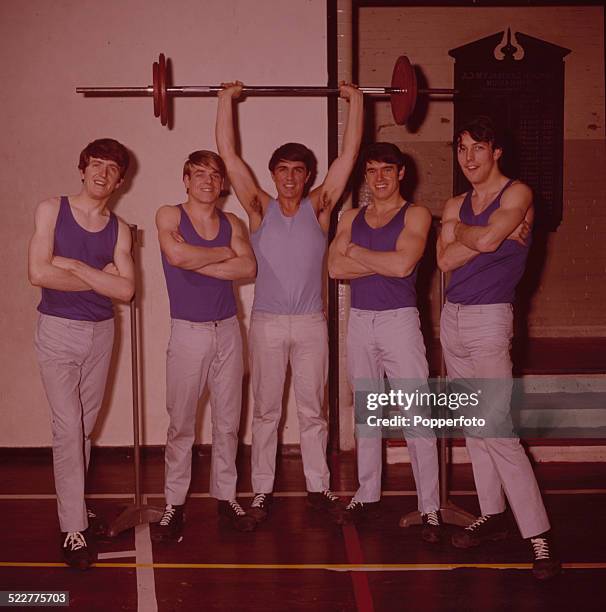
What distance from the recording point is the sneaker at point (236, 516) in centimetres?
334

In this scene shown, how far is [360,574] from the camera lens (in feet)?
9.62

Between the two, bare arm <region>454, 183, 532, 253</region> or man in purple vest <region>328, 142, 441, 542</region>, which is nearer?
bare arm <region>454, 183, 532, 253</region>

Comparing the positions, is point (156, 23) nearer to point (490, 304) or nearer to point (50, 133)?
point (50, 133)

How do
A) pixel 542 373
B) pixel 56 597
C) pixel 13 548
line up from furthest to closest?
pixel 542 373 < pixel 13 548 < pixel 56 597

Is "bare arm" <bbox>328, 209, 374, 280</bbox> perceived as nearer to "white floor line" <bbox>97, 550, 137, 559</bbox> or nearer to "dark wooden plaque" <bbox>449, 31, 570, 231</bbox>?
"white floor line" <bbox>97, 550, 137, 559</bbox>

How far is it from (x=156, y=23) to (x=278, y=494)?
2883mm

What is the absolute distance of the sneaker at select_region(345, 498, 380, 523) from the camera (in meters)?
3.44

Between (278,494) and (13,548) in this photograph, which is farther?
(278,494)

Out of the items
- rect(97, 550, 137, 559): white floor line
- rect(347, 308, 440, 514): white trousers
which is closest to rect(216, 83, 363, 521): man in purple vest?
rect(347, 308, 440, 514): white trousers

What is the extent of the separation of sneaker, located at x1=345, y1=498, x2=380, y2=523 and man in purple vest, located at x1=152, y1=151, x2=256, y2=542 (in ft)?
1.54

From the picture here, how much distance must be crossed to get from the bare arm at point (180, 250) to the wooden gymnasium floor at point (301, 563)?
4.13ft

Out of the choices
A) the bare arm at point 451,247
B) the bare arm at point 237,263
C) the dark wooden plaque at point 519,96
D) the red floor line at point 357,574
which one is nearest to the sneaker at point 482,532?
the red floor line at point 357,574

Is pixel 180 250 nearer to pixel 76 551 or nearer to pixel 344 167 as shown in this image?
pixel 344 167

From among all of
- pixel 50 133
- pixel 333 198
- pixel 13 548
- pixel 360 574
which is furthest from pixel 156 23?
pixel 360 574
